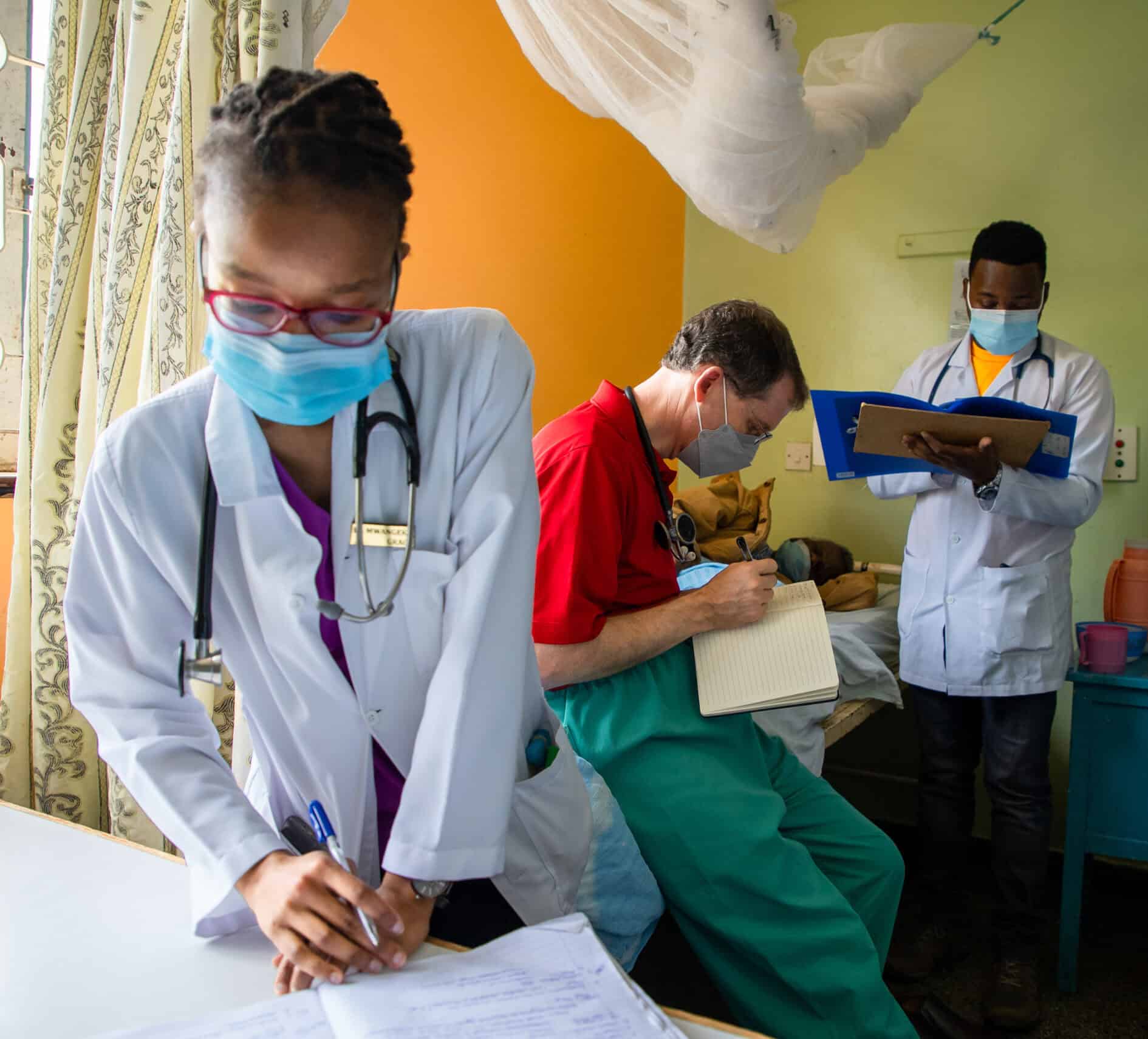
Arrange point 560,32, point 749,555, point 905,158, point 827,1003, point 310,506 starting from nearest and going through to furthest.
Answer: point 310,506 < point 827,1003 < point 749,555 < point 560,32 < point 905,158

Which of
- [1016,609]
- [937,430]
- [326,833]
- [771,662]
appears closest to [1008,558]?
[1016,609]

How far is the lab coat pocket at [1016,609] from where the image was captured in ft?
7.77

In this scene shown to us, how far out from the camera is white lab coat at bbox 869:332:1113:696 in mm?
2354

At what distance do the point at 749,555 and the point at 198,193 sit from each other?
1163mm

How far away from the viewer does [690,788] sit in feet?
4.62

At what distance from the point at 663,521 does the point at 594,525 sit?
8.7 inches

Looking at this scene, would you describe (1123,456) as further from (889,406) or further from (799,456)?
(889,406)

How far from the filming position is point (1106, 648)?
2.46m

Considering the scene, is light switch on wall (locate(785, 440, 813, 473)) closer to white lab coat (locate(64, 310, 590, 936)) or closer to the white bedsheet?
the white bedsheet

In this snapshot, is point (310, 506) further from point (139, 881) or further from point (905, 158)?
point (905, 158)

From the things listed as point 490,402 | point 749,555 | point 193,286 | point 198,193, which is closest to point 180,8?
point 193,286

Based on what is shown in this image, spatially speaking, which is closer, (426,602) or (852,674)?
(426,602)

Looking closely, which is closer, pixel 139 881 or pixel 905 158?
pixel 139 881

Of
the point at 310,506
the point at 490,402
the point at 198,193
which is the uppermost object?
the point at 198,193
